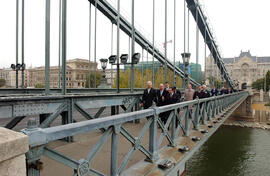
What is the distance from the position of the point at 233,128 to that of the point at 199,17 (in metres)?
17.9

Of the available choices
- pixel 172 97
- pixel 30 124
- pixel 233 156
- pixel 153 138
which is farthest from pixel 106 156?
pixel 233 156

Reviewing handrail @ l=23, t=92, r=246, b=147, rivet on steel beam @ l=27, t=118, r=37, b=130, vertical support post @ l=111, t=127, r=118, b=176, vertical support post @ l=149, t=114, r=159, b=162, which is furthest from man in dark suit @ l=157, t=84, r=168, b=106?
rivet on steel beam @ l=27, t=118, r=37, b=130

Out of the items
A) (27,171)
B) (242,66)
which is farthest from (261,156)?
(242,66)

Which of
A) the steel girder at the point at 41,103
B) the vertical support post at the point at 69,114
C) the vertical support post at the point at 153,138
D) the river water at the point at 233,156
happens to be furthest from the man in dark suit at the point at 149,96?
the river water at the point at 233,156

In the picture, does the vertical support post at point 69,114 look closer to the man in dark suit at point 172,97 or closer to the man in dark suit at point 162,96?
the man in dark suit at point 162,96

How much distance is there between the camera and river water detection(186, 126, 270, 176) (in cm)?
1429

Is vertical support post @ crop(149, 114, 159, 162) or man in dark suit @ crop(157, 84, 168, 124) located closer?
vertical support post @ crop(149, 114, 159, 162)

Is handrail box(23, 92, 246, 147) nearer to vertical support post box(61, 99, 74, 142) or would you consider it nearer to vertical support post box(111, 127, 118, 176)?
vertical support post box(111, 127, 118, 176)

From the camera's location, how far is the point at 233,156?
58.0 feet

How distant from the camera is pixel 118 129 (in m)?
2.36

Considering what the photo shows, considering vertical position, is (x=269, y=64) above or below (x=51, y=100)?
above

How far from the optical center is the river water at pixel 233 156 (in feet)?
46.9

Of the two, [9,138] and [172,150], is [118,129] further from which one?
[172,150]

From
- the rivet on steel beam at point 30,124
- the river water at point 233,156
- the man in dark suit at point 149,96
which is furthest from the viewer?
the river water at point 233,156
